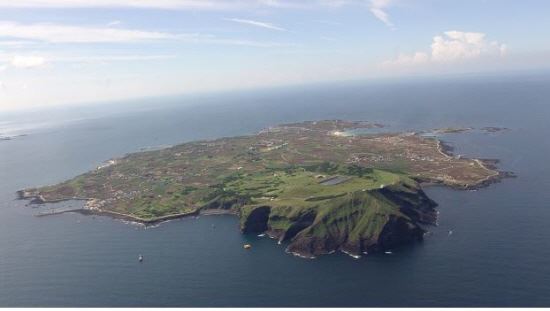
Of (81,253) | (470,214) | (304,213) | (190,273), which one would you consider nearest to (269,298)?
(190,273)

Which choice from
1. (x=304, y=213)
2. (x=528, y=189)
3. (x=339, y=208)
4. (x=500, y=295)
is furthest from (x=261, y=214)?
(x=528, y=189)

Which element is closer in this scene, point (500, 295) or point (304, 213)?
point (500, 295)

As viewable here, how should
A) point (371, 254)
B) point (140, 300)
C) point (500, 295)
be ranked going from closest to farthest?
point (500, 295) < point (140, 300) < point (371, 254)

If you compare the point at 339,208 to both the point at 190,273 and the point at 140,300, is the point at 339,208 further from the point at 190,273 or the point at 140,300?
the point at 140,300

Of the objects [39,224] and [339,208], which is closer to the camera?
[339,208]

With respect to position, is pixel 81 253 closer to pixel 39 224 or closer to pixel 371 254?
pixel 39 224

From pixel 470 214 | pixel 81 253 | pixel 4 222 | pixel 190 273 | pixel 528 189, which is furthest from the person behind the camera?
pixel 4 222

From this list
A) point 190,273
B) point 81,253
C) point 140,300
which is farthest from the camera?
point 81,253

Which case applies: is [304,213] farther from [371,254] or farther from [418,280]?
[418,280]

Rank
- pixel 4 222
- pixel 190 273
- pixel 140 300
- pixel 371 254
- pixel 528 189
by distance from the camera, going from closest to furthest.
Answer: pixel 140 300 < pixel 190 273 < pixel 371 254 < pixel 528 189 < pixel 4 222
